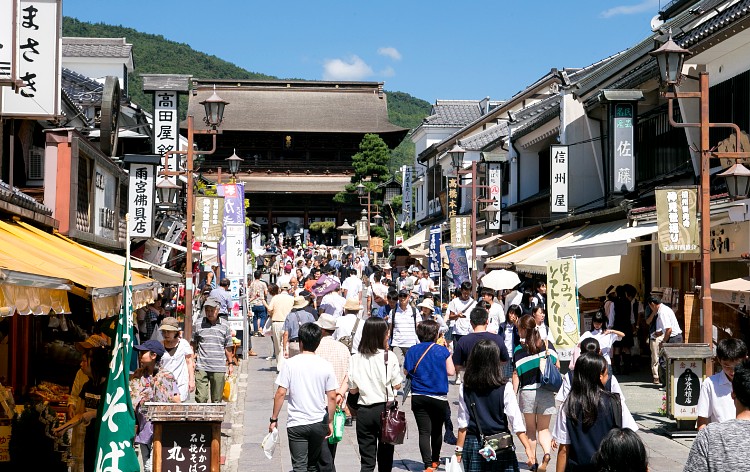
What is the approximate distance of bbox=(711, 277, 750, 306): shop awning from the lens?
11031mm

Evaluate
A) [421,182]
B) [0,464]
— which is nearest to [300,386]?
[0,464]

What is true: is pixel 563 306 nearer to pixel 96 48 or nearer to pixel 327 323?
pixel 327 323

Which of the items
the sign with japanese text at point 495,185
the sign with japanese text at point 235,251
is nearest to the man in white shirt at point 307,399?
the sign with japanese text at point 235,251

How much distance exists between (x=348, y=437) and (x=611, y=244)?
6608mm

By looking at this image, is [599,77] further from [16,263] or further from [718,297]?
[16,263]

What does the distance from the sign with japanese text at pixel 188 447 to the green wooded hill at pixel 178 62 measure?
90.1 meters

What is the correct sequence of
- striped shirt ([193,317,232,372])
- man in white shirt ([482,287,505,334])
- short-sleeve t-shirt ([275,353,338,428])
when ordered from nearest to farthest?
short-sleeve t-shirt ([275,353,338,428]) → striped shirt ([193,317,232,372]) → man in white shirt ([482,287,505,334])

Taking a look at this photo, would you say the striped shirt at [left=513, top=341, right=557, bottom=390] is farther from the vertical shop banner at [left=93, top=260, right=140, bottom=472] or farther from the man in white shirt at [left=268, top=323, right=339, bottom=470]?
the vertical shop banner at [left=93, top=260, right=140, bottom=472]

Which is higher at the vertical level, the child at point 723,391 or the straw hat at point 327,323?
the straw hat at point 327,323

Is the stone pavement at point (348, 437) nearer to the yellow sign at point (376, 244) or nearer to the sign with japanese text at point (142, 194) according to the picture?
the sign with japanese text at point (142, 194)

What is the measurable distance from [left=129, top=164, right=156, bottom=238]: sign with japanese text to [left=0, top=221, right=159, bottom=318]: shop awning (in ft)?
19.7

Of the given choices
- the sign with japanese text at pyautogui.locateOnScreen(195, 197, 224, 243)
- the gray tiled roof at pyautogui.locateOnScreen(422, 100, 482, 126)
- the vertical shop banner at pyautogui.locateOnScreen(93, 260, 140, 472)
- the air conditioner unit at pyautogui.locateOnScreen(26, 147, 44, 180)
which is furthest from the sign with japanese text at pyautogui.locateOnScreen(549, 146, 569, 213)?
the gray tiled roof at pyautogui.locateOnScreen(422, 100, 482, 126)

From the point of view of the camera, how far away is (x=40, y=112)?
924 centimetres

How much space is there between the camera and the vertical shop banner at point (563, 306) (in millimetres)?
11062
